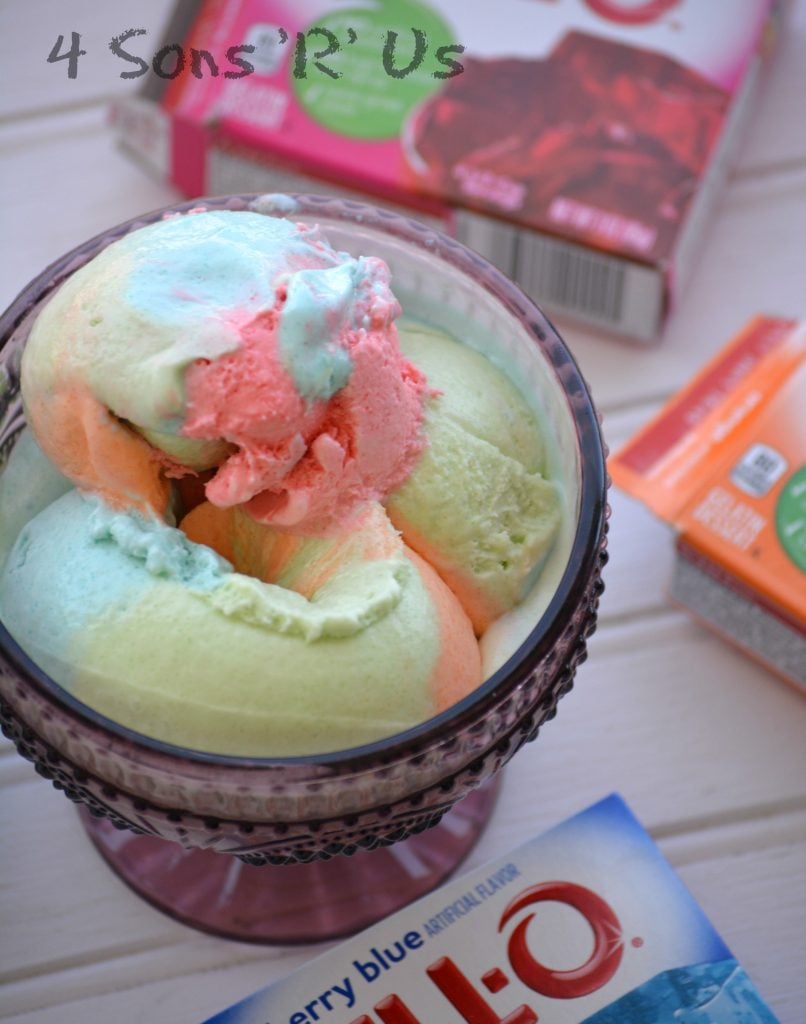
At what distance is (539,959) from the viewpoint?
0.65 metres

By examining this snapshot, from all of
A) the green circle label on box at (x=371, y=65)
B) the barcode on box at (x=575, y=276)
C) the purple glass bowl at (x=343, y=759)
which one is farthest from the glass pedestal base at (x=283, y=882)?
the green circle label on box at (x=371, y=65)

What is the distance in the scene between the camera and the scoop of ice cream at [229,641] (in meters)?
0.49

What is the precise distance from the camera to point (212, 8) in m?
0.90

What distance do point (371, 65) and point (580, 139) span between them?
156 mm

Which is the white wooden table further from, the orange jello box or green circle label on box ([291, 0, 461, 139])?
green circle label on box ([291, 0, 461, 139])

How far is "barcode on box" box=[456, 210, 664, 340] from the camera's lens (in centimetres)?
83

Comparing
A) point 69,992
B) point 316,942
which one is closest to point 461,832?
point 316,942

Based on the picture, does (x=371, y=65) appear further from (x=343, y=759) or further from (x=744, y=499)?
(x=343, y=759)

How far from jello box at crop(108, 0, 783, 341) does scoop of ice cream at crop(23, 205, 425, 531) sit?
331 millimetres

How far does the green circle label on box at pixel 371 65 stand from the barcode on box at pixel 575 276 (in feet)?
0.30

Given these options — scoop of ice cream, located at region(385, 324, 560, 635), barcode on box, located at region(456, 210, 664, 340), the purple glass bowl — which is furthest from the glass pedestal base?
barcode on box, located at region(456, 210, 664, 340)

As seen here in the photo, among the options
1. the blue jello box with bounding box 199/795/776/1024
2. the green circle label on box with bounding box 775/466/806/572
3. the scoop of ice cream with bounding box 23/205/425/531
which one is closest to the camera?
the scoop of ice cream with bounding box 23/205/425/531

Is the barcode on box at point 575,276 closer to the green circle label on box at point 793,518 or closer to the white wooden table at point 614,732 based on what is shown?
the white wooden table at point 614,732

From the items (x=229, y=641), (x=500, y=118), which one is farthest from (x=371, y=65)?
(x=229, y=641)
